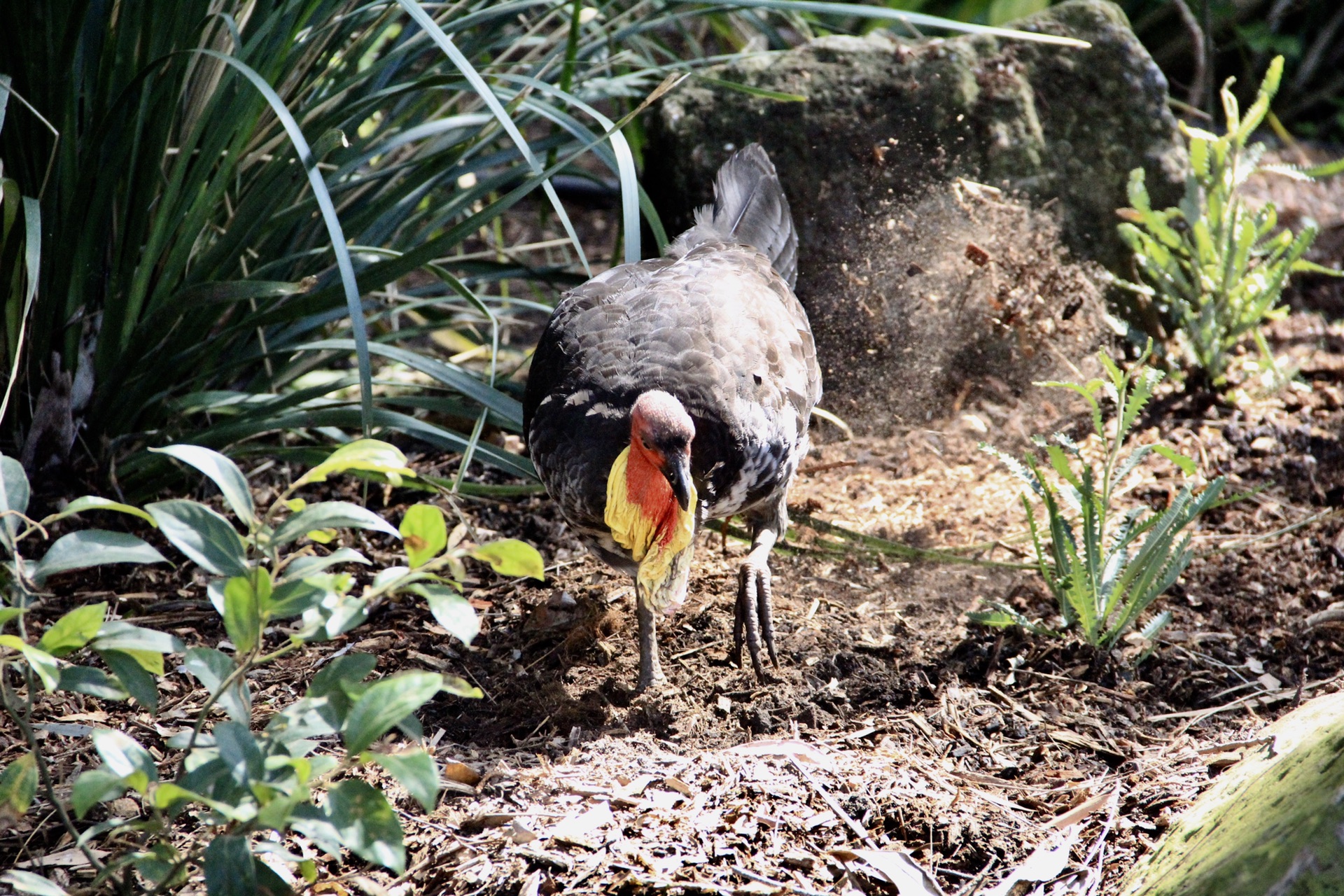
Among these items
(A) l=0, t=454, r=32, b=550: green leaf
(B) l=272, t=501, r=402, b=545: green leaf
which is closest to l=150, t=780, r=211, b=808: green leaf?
(B) l=272, t=501, r=402, b=545: green leaf

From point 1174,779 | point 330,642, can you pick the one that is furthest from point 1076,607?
point 330,642

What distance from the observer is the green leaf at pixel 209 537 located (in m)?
1.61

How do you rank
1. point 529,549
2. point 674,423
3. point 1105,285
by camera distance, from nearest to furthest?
point 529,549
point 674,423
point 1105,285

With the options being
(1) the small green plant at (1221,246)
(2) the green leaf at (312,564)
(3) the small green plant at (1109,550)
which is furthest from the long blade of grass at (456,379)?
(1) the small green plant at (1221,246)

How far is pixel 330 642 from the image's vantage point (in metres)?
2.95

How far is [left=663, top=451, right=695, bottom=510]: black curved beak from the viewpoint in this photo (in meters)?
2.61

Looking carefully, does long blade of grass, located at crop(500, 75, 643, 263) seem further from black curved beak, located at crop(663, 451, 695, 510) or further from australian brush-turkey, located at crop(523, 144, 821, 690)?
black curved beak, located at crop(663, 451, 695, 510)

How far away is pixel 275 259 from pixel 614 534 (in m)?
1.44

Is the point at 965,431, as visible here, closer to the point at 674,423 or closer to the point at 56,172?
the point at 674,423

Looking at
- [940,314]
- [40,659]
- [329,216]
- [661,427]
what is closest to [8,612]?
[40,659]

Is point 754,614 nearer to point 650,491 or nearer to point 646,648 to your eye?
point 646,648

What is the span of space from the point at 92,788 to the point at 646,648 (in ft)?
5.18

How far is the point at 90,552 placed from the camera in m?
1.65

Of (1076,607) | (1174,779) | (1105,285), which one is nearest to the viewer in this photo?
(1174,779)
